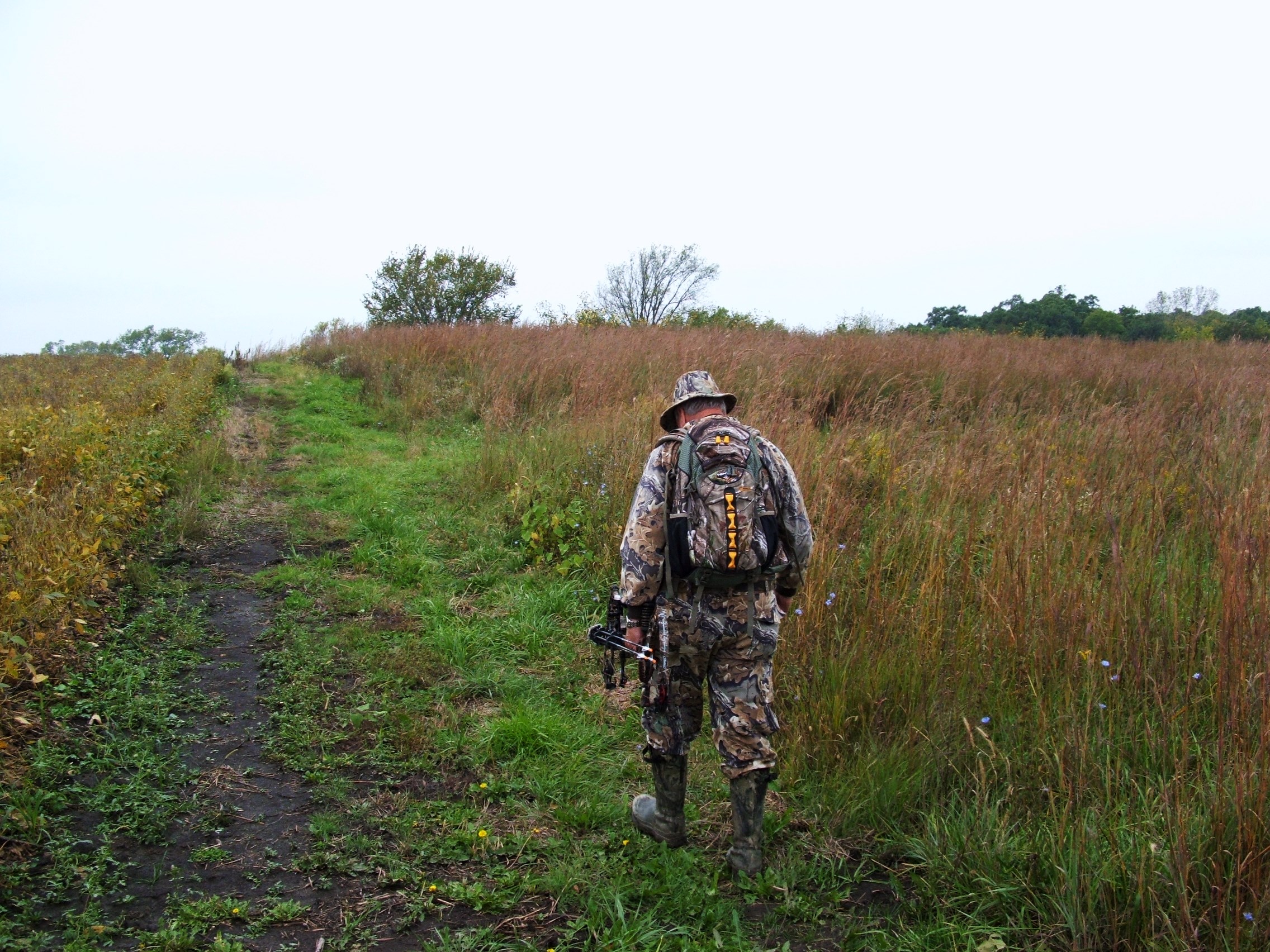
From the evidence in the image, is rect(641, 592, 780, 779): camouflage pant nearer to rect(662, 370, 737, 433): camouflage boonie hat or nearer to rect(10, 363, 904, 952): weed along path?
rect(10, 363, 904, 952): weed along path

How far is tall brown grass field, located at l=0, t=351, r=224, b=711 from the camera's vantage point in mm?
4281

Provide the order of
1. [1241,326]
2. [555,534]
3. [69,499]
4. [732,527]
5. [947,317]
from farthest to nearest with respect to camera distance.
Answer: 1. [947,317]
2. [1241,326]
3. [555,534]
4. [69,499]
5. [732,527]

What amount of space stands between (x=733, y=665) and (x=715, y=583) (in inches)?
14.4

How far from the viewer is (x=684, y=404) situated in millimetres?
3385

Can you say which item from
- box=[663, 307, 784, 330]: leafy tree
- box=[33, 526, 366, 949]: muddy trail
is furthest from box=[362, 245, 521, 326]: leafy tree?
box=[33, 526, 366, 949]: muddy trail

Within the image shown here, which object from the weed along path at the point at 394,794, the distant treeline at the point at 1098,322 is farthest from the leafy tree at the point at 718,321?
the weed along path at the point at 394,794

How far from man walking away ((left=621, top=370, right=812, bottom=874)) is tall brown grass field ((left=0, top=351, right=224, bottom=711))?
287 cm

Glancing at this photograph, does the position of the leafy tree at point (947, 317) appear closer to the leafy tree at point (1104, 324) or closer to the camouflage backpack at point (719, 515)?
the leafy tree at point (1104, 324)

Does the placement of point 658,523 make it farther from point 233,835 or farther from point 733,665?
point 233,835

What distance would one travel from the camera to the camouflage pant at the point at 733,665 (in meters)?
3.20

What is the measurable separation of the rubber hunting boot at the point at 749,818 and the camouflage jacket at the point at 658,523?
0.82 meters

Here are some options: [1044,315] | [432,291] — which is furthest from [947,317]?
[432,291]

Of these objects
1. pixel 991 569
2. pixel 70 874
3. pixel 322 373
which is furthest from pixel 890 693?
pixel 322 373

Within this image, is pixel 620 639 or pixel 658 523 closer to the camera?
pixel 658 523
